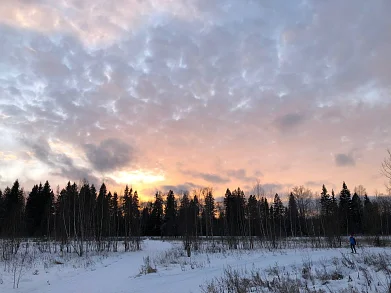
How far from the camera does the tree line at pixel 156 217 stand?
1293 inches

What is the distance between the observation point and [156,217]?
9044cm

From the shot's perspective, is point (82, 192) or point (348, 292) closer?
point (348, 292)

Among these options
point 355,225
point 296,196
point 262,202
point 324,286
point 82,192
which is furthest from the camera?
point 355,225

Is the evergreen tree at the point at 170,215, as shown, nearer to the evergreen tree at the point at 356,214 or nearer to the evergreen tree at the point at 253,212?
the evergreen tree at the point at 253,212

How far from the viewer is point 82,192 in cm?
3319

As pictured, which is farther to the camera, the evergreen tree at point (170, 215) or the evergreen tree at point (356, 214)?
the evergreen tree at point (170, 215)

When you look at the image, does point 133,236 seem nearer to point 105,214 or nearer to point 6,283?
point 105,214

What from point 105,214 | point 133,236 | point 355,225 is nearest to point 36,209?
point 105,214

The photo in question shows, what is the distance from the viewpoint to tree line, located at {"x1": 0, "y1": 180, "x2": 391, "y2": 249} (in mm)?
32844

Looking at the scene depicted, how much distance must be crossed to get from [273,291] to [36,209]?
7325 cm

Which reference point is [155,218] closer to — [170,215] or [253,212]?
[170,215]

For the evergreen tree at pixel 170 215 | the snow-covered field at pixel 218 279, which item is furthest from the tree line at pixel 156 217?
the snow-covered field at pixel 218 279

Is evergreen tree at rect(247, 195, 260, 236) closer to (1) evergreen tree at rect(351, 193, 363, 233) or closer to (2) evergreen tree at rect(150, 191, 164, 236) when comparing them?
(1) evergreen tree at rect(351, 193, 363, 233)

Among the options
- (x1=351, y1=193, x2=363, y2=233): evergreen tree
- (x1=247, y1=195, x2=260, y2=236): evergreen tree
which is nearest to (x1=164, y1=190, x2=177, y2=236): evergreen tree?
(x1=247, y1=195, x2=260, y2=236): evergreen tree
